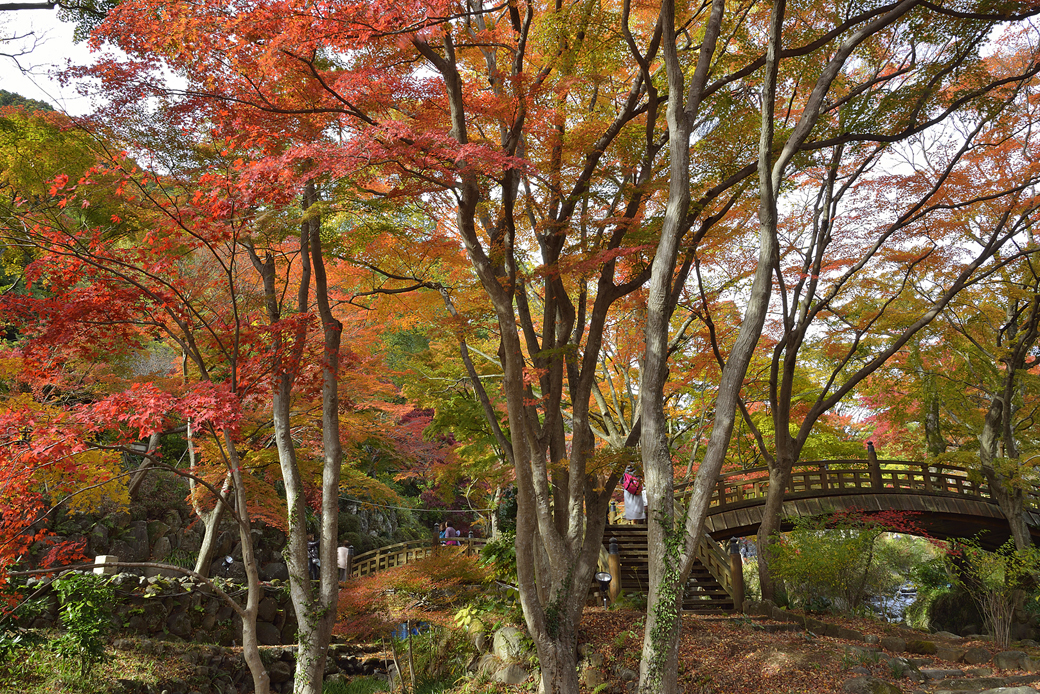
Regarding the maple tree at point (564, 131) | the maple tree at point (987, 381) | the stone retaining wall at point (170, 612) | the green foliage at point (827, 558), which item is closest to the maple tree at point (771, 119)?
the maple tree at point (564, 131)

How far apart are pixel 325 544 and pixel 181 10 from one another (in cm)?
635

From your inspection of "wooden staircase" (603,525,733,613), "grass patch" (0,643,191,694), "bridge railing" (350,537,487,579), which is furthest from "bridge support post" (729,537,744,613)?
"grass patch" (0,643,191,694)

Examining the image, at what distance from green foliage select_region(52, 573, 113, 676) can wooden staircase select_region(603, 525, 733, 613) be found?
8.05 metres

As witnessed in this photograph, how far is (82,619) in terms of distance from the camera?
8367 millimetres

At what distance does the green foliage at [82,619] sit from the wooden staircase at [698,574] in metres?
8.05

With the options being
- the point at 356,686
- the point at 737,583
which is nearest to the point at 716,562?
the point at 737,583

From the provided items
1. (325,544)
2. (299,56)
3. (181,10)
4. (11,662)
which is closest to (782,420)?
(325,544)

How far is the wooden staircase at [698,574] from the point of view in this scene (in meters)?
11.2

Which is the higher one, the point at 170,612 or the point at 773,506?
the point at 773,506

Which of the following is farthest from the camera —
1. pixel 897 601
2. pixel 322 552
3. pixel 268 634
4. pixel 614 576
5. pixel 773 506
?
pixel 897 601

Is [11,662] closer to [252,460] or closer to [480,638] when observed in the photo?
[252,460]

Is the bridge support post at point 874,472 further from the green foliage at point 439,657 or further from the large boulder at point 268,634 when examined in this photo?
the large boulder at point 268,634

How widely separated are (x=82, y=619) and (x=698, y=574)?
10.2 metres

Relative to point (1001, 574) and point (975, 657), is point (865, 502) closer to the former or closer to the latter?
point (1001, 574)
